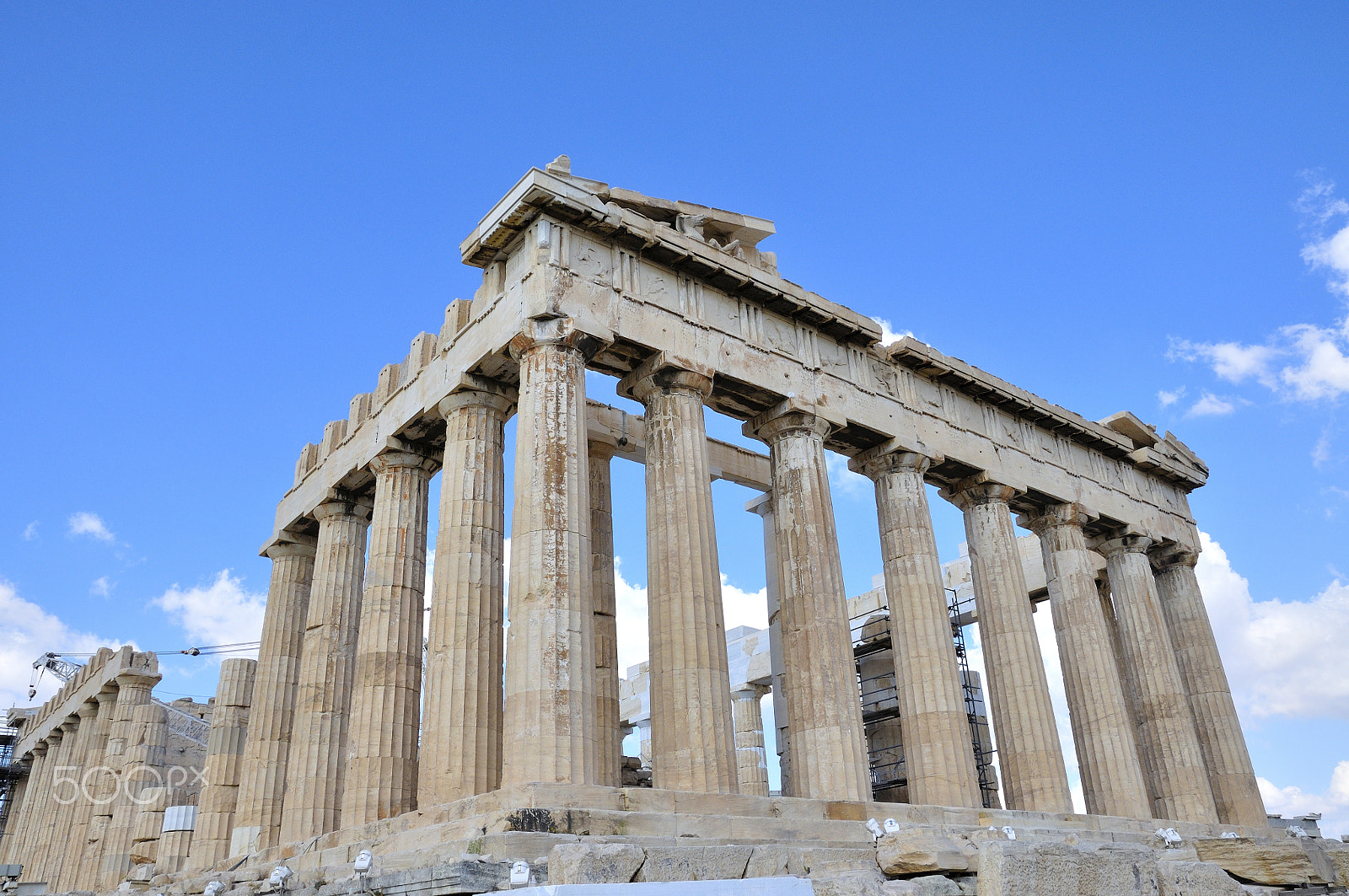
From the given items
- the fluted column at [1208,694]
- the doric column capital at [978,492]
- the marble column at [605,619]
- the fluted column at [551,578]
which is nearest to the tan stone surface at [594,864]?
the fluted column at [551,578]

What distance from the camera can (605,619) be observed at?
23.2 meters

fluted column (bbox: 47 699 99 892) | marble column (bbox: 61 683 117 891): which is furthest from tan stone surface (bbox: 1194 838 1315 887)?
fluted column (bbox: 47 699 99 892)

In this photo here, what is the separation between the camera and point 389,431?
23141 mm

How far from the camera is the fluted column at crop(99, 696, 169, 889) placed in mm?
33250

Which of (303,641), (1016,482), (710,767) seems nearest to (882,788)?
(1016,482)

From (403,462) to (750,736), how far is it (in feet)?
56.7

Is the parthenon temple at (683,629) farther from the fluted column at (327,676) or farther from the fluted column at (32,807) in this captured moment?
the fluted column at (32,807)

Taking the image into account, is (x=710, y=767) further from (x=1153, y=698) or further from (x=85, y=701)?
(x=85, y=701)

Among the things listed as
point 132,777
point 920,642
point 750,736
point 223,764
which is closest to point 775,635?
point 920,642

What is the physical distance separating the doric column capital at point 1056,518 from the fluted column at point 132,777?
94.7ft

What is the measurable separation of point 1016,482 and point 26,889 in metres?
30.1

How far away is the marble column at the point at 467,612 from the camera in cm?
1745

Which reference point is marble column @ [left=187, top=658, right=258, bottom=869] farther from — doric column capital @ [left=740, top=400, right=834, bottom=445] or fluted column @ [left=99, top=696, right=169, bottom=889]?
doric column capital @ [left=740, top=400, right=834, bottom=445]

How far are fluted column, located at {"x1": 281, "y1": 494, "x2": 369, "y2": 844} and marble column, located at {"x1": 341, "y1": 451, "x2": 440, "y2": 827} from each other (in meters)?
1.09
